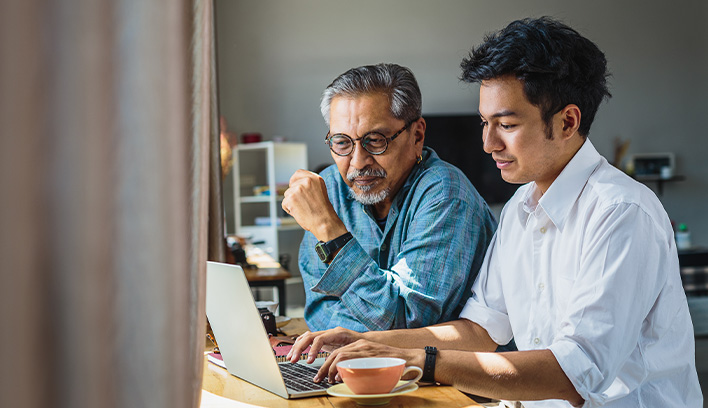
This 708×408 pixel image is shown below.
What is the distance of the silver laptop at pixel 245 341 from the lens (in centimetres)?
113

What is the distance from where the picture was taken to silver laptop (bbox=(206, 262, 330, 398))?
3.70 feet

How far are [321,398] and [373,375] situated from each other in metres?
0.15

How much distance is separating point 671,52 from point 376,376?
6.76 m

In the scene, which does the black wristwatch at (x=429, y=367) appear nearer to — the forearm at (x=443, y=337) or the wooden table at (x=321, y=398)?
the wooden table at (x=321, y=398)

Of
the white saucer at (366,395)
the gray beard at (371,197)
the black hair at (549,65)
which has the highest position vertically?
the black hair at (549,65)

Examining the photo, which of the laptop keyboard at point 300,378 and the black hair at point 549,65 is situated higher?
the black hair at point 549,65

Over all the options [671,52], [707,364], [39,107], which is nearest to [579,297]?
[39,107]

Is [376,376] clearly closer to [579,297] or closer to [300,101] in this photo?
[579,297]

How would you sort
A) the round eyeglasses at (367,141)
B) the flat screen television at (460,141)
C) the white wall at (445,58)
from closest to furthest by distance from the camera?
the round eyeglasses at (367,141) < the white wall at (445,58) < the flat screen television at (460,141)

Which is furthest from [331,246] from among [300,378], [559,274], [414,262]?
[559,274]

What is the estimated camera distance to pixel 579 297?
1.14m

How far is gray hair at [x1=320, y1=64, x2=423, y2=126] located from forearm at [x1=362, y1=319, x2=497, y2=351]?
57 cm

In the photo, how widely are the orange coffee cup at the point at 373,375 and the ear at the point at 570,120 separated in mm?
568

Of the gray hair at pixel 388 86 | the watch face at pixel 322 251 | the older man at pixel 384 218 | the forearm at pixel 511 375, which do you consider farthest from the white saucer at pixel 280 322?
the forearm at pixel 511 375
